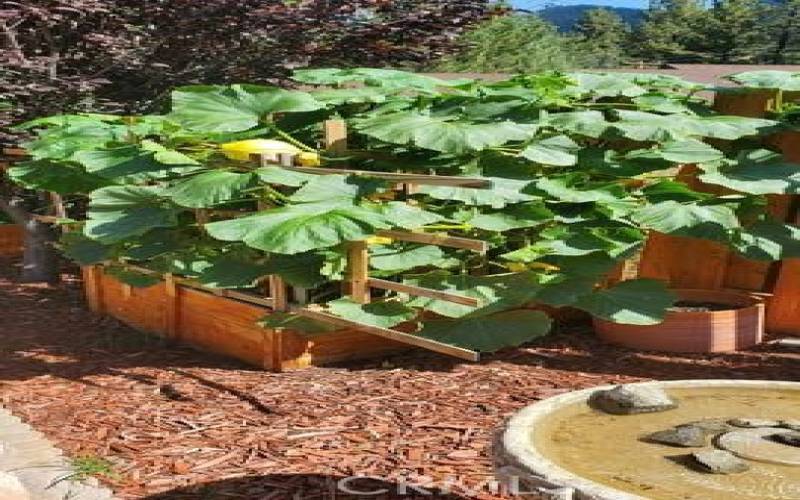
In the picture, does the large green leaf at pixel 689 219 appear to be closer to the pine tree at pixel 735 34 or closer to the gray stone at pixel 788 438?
the gray stone at pixel 788 438

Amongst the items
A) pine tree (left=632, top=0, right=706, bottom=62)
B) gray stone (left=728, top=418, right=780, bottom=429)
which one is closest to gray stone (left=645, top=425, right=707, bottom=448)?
gray stone (left=728, top=418, right=780, bottom=429)

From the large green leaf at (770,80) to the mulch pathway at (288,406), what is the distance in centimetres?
145

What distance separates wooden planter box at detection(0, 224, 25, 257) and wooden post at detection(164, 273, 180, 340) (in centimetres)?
433

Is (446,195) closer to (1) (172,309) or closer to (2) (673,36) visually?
(1) (172,309)

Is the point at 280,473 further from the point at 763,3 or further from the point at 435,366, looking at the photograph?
the point at 763,3

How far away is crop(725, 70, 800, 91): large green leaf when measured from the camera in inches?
223

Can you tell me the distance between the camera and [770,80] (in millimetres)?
5789

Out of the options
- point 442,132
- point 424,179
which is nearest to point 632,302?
point 442,132

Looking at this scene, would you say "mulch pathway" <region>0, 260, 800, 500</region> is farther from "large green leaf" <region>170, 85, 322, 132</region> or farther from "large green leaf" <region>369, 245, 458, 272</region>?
"large green leaf" <region>170, 85, 322, 132</region>

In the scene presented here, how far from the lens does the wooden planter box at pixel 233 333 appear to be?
4.95 m

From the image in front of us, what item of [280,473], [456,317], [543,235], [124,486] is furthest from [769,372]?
[124,486]

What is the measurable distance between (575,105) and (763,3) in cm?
4608

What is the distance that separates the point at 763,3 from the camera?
47.8 m

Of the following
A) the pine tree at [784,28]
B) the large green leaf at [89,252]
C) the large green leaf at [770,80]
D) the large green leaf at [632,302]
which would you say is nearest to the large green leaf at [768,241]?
the large green leaf at [632,302]
